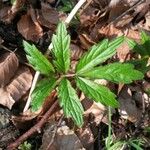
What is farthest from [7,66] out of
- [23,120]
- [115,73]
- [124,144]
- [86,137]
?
[124,144]

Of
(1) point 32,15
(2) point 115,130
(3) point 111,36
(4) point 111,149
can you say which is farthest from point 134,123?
(1) point 32,15

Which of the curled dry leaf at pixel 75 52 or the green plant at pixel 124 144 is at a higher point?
the curled dry leaf at pixel 75 52

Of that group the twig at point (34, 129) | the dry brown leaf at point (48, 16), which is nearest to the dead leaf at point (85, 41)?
the dry brown leaf at point (48, 16)

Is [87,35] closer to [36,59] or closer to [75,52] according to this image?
[75,52]

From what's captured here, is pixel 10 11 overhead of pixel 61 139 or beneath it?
overhead

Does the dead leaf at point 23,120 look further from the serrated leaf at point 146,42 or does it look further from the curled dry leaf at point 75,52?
the serrated leaf at point 146,42
